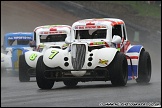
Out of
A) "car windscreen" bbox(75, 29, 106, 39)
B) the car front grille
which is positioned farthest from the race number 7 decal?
"car windscreen" bbox(75, 29, 106, 39)

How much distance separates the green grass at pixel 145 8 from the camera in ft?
157

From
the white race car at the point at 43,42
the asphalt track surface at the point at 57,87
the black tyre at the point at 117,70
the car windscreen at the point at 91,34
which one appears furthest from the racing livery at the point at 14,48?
the black tyre at the point at 117,70

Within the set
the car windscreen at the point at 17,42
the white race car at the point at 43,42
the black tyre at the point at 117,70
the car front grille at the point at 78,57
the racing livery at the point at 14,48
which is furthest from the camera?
the car windscreen at the point at 17,42

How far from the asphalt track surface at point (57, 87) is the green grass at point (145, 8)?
4926 mm

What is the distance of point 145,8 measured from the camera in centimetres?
5019

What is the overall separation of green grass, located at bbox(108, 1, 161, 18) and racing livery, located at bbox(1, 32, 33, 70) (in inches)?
877

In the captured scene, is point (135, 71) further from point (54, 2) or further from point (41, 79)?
point (54, 2)

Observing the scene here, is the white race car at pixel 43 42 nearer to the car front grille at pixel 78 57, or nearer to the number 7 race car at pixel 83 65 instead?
the number 7 race car at pixel 83 65

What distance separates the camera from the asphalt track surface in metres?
11.7

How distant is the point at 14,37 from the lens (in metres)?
26.2

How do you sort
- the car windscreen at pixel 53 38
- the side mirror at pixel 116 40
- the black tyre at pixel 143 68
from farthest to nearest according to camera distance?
the car windscreen at pixel 53 38 < the black tyre at pixel 143 68 < the side mirror at pixel 116 40

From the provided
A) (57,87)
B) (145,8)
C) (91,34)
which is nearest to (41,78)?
(57,87)

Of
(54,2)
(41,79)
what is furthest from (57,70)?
(54,2)

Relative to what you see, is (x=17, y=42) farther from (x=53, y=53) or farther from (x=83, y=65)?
(x=83, y=65)
